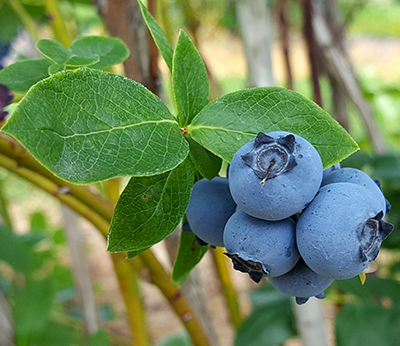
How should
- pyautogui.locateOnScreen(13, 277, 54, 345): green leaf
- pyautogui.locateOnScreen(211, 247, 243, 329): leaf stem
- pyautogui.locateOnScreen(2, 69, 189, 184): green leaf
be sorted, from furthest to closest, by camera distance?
pyautogui.locateOnScreen(211, 247, 243, 329): leaf stem → pyautogui.locateOnScreen(13, 277, 54, 345): green leaf → pyautogui.locateOnScreen(2, 69, 189, 184): green leaf

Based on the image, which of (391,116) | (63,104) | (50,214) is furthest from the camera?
(50,214)

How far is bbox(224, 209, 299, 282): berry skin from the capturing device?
0.92 ft

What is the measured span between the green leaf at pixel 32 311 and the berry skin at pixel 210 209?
24.9 inches

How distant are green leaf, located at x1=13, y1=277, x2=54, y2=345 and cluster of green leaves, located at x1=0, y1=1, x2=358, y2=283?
0.65 meters

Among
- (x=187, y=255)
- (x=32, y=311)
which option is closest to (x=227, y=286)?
(x=32, y=311)

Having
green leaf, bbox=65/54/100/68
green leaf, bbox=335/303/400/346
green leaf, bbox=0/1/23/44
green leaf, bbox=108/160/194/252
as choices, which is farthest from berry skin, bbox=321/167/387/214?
green leaf, bbox=0/1/23/44

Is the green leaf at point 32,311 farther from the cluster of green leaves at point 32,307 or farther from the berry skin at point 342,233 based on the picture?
the berry skin at point 342,233

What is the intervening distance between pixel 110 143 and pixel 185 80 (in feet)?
0.30

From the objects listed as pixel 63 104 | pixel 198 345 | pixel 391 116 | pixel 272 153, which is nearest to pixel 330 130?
pixel 272 153

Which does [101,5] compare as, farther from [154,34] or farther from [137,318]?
[137,318]

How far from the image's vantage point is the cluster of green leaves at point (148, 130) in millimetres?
231

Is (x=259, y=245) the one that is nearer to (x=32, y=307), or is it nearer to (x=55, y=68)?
(x=55, y=68)

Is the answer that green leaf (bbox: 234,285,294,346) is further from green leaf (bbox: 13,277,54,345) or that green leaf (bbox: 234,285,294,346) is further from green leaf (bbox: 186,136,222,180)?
green leaf (bbox: 186,136,222,180)

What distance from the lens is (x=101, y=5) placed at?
0.62 metres
